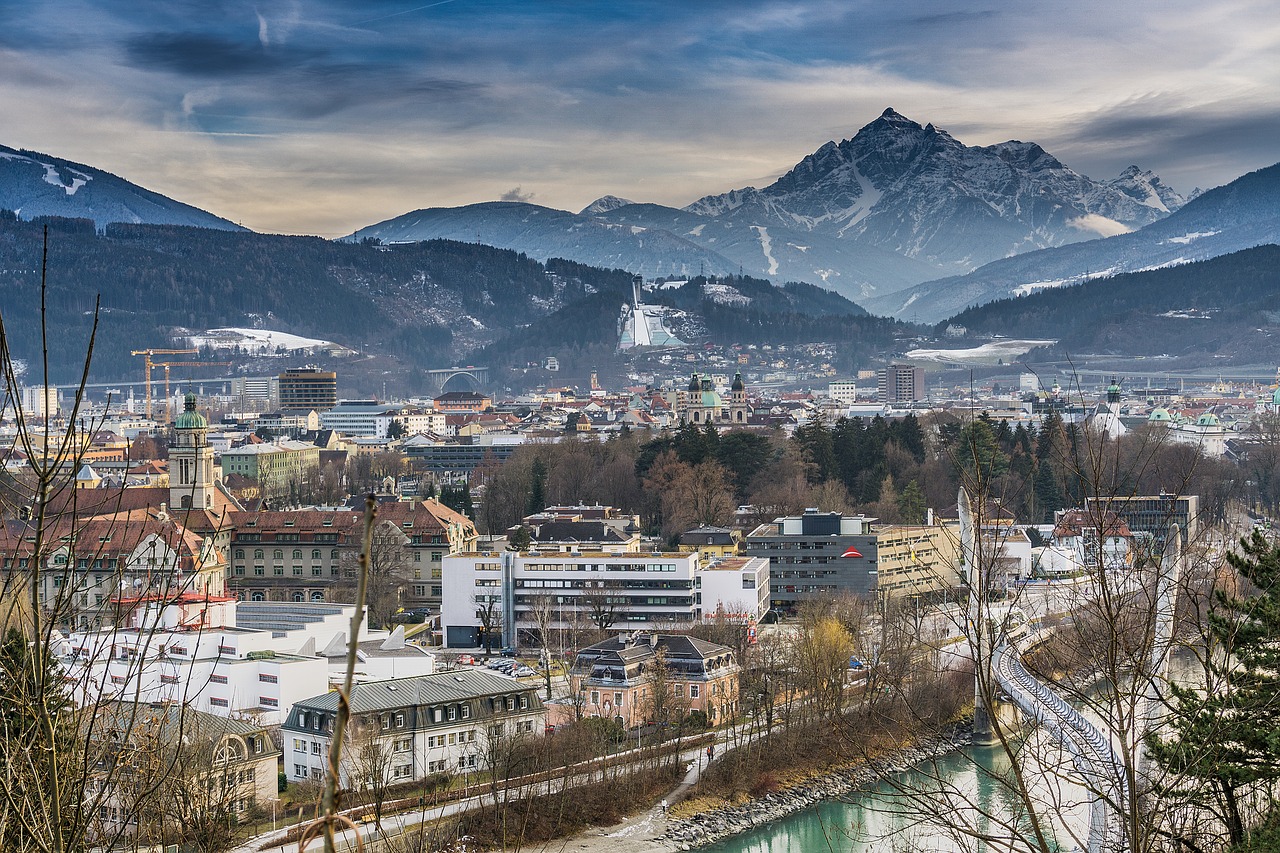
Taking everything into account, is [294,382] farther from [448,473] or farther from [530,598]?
[530,598]

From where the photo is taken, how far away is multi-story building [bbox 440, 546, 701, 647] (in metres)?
18.5

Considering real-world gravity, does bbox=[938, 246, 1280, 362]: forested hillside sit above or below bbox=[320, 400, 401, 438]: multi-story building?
above

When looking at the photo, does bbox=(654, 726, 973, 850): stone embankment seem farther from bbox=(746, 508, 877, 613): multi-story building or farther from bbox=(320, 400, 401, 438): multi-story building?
bbox=(320, 400, 401, 438): multi-story building

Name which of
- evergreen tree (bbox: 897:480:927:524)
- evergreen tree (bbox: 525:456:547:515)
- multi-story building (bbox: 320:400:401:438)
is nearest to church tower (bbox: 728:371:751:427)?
multi-story building (bbox: 320:400:401:438)

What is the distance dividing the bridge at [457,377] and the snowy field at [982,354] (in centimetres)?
2259

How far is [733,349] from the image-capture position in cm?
8838

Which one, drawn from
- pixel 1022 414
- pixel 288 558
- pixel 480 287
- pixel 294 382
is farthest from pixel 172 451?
pixel 480 287

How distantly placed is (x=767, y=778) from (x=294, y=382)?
181 ft

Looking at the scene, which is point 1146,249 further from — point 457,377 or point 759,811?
point 759,811

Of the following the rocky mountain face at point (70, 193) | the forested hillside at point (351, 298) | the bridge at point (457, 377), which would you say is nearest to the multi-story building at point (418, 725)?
the forested hillside at point (351, 298)

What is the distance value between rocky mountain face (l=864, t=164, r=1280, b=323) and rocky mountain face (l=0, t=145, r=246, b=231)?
64725mm

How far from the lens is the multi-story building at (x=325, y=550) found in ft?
70.9

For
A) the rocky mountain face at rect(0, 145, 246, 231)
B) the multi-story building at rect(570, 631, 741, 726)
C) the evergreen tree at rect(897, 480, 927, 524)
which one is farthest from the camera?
the rocky mountain face at rect(0, 145, 246, 231)

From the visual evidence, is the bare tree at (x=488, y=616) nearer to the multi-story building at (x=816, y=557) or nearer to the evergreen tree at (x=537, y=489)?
the multi-story building at (x=816, y=557)
